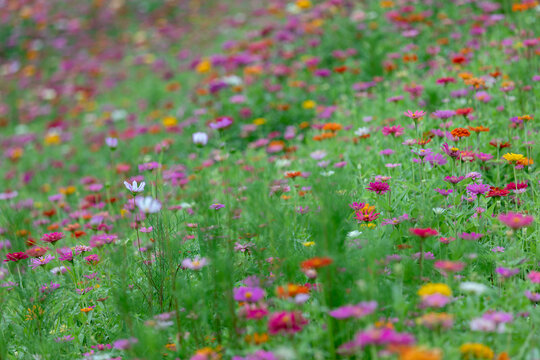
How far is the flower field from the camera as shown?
1.64 metres

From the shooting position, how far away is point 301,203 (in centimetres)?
275

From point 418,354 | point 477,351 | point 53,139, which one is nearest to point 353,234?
point 477,351

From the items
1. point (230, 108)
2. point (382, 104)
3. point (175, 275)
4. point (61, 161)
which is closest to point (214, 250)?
point (175, 275)

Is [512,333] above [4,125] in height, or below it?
above

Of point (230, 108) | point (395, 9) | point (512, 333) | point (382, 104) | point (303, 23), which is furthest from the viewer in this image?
point (303, 23)

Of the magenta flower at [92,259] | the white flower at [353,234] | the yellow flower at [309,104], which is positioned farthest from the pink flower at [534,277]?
the yellow flower at [309,104]

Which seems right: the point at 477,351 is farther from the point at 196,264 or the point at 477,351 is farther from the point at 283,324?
the point at 196,264

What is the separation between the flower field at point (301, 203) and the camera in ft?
5.40

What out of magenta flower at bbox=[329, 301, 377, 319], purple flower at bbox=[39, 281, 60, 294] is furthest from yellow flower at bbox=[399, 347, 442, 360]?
purple flower at bbox=[39, 281, 60, 294]

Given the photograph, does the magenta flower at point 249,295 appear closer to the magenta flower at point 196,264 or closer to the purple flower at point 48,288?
the magenta flower at point 196,264

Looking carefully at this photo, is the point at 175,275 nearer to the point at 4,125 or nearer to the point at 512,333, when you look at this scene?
the point at 512,333

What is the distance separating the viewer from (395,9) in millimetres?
5930

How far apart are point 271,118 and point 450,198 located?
263cm

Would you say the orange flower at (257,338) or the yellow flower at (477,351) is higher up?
the yellow flower at (477,351)
